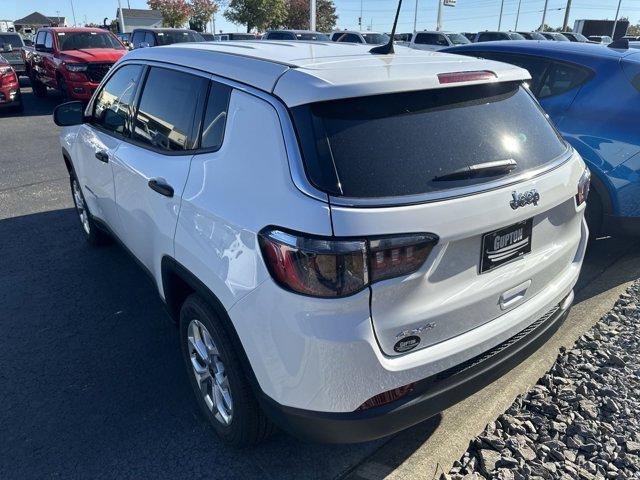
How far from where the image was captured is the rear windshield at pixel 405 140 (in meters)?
1.84

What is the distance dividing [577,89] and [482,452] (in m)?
3.27

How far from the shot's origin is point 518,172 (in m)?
2.15

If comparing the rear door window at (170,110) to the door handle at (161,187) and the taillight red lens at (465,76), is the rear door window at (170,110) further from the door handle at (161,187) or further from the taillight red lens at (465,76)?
the taillight red lens at (465,76)

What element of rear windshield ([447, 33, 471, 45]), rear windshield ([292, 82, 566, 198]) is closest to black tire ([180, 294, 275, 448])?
rear windshield ([292, 82, 566, 198])

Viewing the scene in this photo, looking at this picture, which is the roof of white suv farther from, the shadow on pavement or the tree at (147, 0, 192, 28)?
the tree at (147, 0, 192, 28)

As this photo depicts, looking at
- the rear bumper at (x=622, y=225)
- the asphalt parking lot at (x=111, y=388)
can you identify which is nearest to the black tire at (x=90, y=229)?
the asphalt parking lot at (x=111, y=388)

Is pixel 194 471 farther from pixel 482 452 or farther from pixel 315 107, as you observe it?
pixel 315 107

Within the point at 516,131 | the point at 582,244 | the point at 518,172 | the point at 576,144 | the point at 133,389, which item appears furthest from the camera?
the point at 576,144

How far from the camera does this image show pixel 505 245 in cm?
209

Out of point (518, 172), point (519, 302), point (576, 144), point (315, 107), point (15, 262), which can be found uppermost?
point (315, 107)

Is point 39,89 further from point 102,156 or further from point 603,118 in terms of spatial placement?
point 603,118

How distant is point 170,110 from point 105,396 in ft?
5.37

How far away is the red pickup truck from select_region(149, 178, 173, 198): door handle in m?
10.1

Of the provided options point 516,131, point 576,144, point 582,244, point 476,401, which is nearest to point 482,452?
point 476,401
